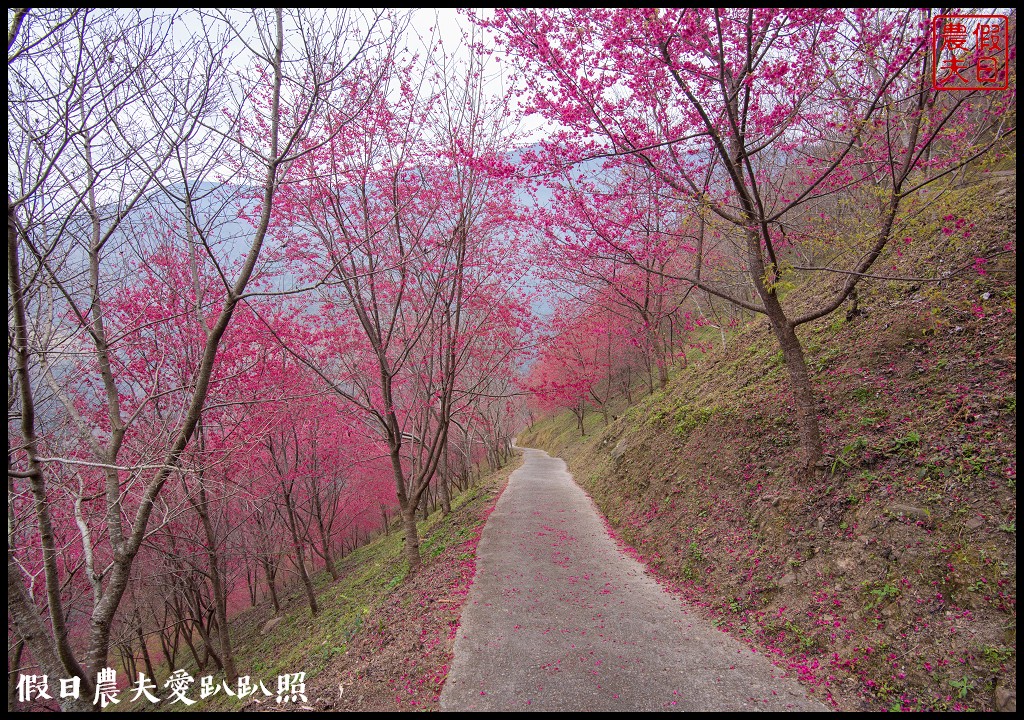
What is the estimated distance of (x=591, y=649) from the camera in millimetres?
4402

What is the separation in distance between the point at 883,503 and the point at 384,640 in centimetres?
559

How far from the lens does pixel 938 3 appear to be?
3.93 meters

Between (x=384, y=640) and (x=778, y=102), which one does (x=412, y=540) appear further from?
(x=778, y=102)

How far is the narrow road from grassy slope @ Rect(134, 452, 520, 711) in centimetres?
29

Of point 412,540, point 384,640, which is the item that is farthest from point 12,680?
point 384,640

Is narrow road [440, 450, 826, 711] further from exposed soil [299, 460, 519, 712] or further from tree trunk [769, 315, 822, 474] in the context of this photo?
tree trunk [769, 315, 822, 474]

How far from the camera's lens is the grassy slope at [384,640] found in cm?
418

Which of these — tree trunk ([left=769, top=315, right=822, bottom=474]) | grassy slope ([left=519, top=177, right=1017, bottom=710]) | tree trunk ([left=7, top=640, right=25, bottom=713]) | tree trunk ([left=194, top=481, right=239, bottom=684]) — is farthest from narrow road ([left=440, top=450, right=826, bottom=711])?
tree trunk ([left=194, top=481, right=239, bottom=684])

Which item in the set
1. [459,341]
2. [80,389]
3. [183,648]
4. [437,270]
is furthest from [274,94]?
[183,648]

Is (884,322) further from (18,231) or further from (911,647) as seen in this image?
(18,231)

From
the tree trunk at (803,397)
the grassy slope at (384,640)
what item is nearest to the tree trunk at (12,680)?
the grassy slope at (384,640)

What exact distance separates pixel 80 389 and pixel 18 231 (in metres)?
5.06

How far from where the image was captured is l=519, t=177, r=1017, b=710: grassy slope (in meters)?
3.27

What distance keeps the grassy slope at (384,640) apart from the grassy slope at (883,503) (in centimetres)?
310
